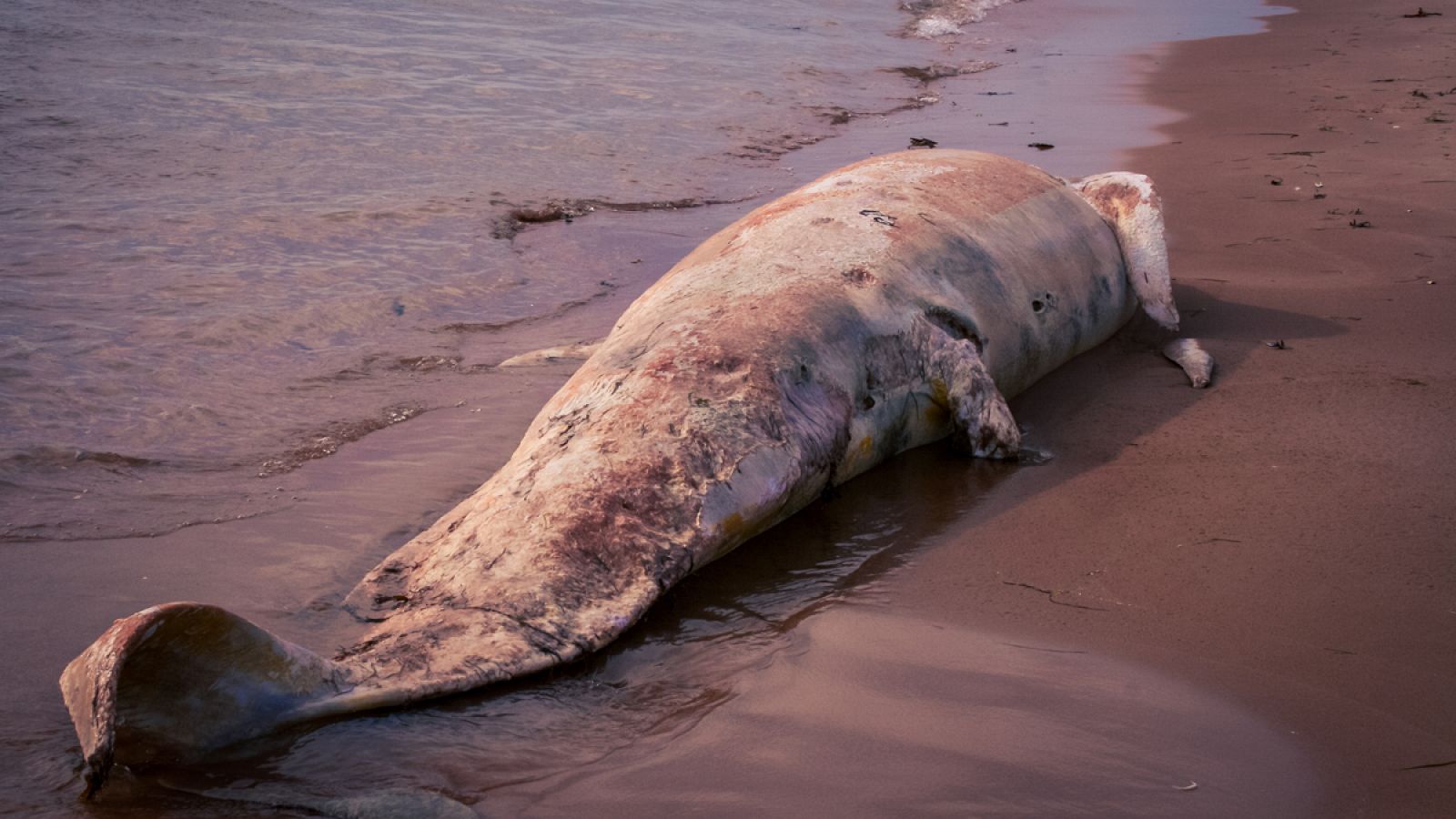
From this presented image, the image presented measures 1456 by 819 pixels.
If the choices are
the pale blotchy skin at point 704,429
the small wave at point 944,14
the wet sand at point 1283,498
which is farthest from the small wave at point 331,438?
the small wave at point 944,14

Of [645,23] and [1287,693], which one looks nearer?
[1287,693]

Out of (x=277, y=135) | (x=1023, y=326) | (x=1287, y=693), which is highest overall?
(x=277, y=135)

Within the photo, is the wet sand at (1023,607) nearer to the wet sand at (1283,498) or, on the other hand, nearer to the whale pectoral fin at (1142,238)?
the wet sand at (1283,498)

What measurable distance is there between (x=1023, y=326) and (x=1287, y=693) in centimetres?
250

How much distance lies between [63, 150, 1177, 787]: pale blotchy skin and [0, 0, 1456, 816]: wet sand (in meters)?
0.12

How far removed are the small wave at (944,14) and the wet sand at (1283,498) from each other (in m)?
10.7

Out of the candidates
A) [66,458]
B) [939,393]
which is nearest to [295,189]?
[66,458]

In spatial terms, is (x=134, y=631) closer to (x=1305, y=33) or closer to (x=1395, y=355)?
(x=1395, y=355)

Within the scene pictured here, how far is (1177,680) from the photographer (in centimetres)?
313

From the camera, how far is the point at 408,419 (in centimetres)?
520

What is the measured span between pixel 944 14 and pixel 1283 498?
17.1 meters

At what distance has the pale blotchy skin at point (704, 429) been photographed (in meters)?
2.74

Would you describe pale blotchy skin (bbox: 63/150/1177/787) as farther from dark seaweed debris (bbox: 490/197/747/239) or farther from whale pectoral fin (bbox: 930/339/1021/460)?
dark seaweed debris (bbox: 490/197/747/239)

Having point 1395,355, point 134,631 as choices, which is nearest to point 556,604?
point 134,631
